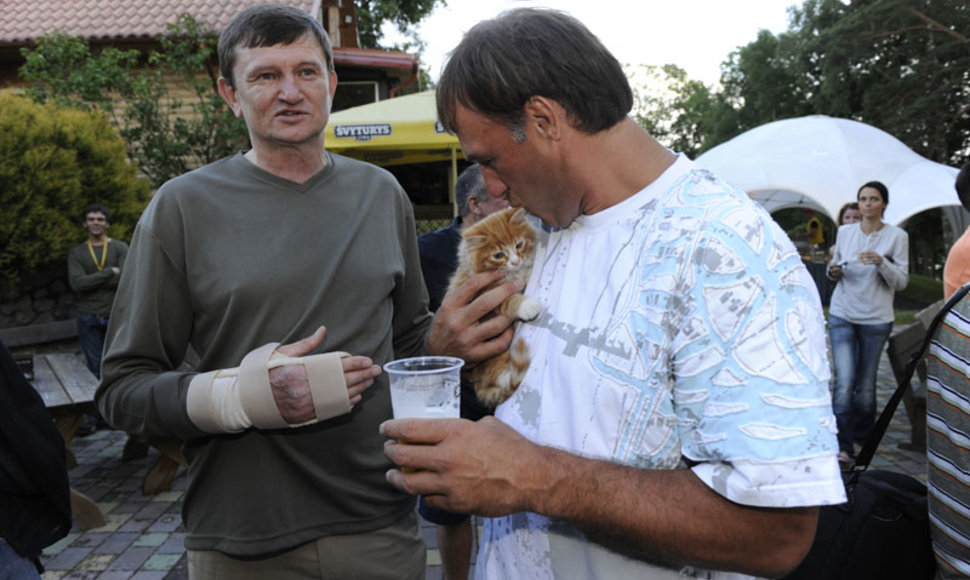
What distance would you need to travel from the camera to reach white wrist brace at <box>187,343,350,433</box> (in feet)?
5.66

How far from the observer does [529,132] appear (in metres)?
1.29

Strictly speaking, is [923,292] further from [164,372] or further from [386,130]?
[164,372]

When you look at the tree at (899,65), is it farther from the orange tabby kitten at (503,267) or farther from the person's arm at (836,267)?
the orange tabby kitten at (503,267)

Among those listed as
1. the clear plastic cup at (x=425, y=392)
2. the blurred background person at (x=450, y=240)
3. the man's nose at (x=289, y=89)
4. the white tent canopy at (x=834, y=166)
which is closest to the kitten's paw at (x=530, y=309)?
the clear plastic cup at (x=425, y=392)

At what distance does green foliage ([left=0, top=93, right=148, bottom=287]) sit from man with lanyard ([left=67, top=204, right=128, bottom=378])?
4.66 feet

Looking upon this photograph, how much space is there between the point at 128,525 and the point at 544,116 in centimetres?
518

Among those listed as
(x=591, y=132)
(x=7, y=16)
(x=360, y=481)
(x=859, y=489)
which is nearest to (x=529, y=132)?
(x=591, y=132)

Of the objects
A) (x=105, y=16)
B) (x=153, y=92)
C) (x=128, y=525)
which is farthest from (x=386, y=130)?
(x=105, y=16)

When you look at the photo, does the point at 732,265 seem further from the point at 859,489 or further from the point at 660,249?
the point at 859,489

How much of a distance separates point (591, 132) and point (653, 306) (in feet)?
1.32

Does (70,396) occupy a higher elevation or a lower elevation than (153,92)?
lower

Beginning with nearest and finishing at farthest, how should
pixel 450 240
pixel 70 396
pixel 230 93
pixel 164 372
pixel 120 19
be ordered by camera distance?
pixel 164 372 < pixel 230 93 < pixel 450 240 < pixel 70 396 < pixel 120 19

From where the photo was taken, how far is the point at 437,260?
3877mm

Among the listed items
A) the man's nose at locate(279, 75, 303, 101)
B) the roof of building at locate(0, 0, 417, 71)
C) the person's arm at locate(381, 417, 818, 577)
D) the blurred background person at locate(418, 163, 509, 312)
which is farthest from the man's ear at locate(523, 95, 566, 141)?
the roof of building at locate(0, 0, 417, 71)
